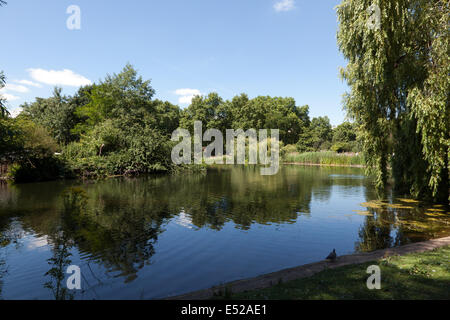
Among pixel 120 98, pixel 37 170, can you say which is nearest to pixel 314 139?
pixel 120 98

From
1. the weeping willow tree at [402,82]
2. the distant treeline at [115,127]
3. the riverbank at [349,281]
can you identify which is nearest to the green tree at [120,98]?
the distant treeline at [115,127]

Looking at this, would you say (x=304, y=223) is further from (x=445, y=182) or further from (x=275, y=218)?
(x=445, y=182)

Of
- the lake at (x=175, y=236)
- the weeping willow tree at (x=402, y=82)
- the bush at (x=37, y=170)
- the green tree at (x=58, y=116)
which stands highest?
the green tree at (x=58, y=116)

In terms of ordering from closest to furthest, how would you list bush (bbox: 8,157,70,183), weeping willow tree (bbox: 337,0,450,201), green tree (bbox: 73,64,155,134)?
weeping willow tree (bbox: 337,0,450,201) → bush (bbox: 8,157,70,183) → green tree (bbox: 73,64,155,134)

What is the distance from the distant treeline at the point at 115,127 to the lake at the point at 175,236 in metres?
4.97

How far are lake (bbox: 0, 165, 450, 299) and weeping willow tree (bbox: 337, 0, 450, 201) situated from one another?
8.15ft

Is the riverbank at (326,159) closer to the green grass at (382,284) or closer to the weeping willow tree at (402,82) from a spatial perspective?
the weeping willow tree at (402,82)

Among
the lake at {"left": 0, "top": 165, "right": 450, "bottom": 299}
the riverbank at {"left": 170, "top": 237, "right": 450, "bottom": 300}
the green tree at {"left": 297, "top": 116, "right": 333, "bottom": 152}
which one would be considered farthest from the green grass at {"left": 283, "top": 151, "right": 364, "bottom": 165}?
the riverbank at {"left": 170, "top": 237, "right": 450, "bottom": 300}

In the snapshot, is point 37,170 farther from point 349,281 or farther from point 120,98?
point 349,281

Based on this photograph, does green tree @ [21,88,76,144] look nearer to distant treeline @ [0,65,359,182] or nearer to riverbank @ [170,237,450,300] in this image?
distant treeline @ [0,65,359,182]

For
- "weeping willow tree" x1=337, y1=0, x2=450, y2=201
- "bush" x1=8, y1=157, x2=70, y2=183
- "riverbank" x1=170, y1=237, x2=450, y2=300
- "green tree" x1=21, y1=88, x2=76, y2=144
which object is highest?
"green tree" x1=21, y1=88, x2=76, y2=144

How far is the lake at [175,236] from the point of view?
6.41 m

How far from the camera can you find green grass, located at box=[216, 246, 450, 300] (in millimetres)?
4426

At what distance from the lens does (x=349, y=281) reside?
16.8ft
